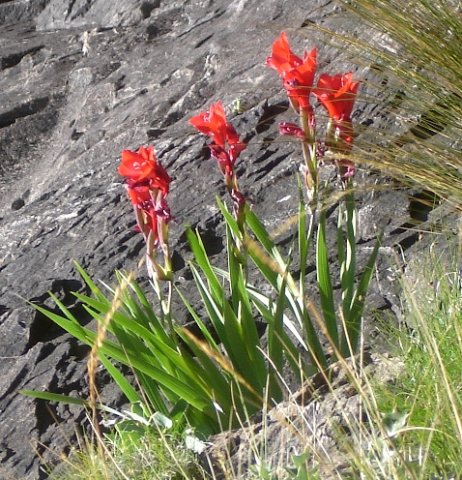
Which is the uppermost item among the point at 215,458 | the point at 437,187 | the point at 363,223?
the point at 437,187

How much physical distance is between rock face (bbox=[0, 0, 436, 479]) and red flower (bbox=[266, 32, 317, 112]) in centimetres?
21

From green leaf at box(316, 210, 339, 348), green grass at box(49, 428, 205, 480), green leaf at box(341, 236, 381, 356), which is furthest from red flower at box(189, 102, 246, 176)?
green grass at box(49, 428, 205, 480)

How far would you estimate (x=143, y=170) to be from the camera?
8.94 feet

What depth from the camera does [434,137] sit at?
3.31 meters

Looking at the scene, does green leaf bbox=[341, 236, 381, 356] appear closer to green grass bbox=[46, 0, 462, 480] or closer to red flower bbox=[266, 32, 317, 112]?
green grass bbox=[46, 0, 462, 480]

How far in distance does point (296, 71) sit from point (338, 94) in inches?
5.2

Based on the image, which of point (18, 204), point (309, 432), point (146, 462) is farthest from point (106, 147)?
point (309, 432)

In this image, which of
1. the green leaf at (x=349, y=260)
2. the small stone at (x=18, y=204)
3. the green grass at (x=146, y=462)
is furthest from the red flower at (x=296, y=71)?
the small stone at (x=18, y=204)

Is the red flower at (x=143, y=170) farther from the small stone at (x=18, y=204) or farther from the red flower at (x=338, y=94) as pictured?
the small stone at (x=18, y=204)

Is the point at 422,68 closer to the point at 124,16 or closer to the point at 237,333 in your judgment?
the point at 237,333

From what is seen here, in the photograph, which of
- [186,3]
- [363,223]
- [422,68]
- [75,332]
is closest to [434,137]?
[422,68]

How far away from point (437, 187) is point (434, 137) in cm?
55

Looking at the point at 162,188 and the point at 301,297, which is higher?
the point at 162,188

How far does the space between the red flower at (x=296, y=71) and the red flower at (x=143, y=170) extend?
42cm
